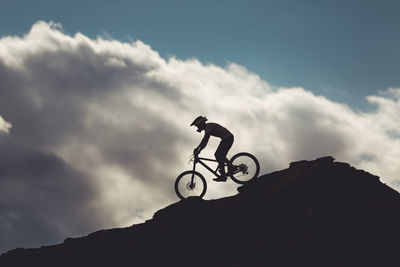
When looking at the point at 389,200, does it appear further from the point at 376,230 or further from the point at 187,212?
the point at 187,212

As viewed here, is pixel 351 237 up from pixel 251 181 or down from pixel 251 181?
down

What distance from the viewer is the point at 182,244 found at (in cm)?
1958

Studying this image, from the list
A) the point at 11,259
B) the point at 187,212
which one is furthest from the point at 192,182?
the point at 11,259

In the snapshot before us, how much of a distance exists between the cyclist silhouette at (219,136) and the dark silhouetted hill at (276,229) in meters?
2.45

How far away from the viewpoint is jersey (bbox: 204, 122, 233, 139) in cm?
1936

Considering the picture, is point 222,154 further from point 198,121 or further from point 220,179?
point 198,121

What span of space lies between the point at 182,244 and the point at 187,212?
185 centimetres

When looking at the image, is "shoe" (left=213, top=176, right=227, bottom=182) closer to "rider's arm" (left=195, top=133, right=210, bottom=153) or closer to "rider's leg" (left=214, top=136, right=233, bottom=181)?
"rider's leg" (left=214, top=136, right=233, bottom=181)

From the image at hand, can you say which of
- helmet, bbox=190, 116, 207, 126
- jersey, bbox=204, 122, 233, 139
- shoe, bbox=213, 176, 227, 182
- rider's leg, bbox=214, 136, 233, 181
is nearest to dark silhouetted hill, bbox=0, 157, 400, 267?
shoe, bbox=213, 176, 227, 182

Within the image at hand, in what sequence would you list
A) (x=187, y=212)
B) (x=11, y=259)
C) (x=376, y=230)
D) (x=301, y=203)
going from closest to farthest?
(x=376, y=230) < (x=301, y=203) < (x=187, y=212) < (x=11, y=259)

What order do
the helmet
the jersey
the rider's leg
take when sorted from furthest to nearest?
the rider's leg < the jersey < the helmet

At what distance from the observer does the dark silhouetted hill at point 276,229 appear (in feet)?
56.6

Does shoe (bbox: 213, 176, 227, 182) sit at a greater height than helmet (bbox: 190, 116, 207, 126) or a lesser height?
lesser

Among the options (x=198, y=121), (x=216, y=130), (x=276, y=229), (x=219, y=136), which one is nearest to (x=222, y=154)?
(x=219, y=136)
